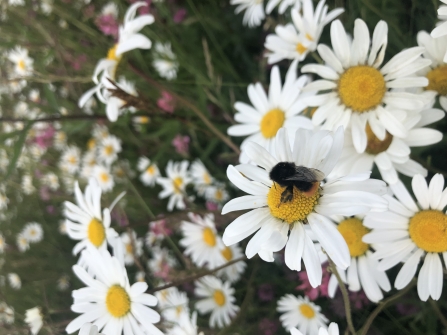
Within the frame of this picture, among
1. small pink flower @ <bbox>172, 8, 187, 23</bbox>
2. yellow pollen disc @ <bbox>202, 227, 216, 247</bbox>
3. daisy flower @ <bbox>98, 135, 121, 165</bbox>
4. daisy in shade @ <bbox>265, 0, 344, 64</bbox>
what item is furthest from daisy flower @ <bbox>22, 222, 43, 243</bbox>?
daisy in shade @ <bbox>265, 0, 344, 64</bbox>

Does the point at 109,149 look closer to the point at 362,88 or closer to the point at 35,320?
the point at 35,320

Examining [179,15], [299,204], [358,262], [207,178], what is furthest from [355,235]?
[179,15]

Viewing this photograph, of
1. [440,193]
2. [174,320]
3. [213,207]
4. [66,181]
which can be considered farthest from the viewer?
[66,181]

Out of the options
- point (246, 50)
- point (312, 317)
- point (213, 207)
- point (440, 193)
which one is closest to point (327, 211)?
point (440, 193)

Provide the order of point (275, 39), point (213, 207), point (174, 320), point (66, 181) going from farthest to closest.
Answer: point (66, 181) < point (213, 207) < point (174, 320) < point (275, 39)

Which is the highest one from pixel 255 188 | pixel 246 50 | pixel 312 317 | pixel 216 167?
pixel 246 50

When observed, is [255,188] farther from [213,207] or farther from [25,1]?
[25,1]

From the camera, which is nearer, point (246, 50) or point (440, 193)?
point (440, 193)
